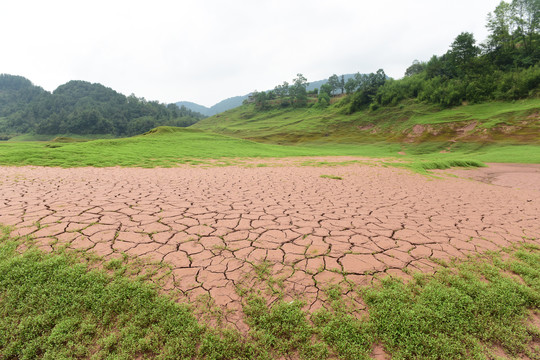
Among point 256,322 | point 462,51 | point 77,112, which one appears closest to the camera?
point 256,322

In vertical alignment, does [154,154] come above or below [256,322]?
above

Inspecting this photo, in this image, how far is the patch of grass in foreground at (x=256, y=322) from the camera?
1848 millimetres

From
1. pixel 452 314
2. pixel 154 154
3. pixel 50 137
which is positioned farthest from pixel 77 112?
pixel 452 314

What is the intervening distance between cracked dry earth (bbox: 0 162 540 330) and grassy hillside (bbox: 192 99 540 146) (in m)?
24.3

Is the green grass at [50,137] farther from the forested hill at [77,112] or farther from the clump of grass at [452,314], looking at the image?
the clump of grass at [452,314]

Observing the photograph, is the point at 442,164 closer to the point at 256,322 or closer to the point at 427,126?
the point at 256,322

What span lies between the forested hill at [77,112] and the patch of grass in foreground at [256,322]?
106 m

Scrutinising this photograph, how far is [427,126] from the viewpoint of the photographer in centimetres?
3072

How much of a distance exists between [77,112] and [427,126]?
119 meters

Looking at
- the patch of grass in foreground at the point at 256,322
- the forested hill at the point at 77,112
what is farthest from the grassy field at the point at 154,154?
the forested hill at the point at 77,112

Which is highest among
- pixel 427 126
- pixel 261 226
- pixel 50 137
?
pixel 50 137

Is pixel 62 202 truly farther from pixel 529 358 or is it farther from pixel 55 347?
pixel 529 358

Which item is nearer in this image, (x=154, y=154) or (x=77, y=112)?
(x=154, y=154)

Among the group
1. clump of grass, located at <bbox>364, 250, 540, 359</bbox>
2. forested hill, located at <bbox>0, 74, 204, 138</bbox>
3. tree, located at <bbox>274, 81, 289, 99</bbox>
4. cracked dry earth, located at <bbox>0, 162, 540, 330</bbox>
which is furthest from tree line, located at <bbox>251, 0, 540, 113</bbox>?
forested hill, located at <bbox>0, 74, 204, 138</bbox>
